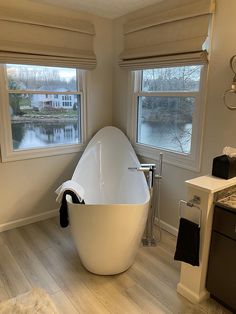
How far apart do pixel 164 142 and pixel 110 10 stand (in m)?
1.57

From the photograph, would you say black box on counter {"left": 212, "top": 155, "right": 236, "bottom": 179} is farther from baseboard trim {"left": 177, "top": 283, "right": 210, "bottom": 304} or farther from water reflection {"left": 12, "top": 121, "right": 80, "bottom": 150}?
A: water reflection {"left": 12, "top": 121, "right": 80, "bottom": 150}

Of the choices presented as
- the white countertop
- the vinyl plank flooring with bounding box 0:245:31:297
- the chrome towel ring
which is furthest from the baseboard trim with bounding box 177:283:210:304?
the chrome towel ring

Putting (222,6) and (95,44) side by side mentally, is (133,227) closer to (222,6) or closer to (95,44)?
(222,6)

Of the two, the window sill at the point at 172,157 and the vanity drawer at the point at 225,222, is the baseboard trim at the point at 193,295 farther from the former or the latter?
the window sill at the point at 172,157

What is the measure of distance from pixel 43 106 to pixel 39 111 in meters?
0.07

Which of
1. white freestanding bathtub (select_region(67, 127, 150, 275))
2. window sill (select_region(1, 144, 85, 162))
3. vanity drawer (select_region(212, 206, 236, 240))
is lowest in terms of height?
white freestanding bathtub (select_region(67, 127, 150, 275))

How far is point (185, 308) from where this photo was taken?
188cm

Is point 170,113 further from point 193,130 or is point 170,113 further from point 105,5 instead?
point 105,5

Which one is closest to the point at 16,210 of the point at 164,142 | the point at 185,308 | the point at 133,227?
the point at 133,227

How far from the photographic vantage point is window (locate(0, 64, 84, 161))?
2703 mm

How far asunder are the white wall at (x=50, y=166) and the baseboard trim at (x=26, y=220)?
0.12 feet

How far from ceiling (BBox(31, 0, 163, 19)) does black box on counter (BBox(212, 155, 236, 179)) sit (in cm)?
172

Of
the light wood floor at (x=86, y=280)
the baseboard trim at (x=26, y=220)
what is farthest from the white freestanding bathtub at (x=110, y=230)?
the baseboard trim at (x=26, y=220)

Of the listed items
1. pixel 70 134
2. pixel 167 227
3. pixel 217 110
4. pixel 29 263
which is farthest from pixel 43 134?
pixel 217 110
